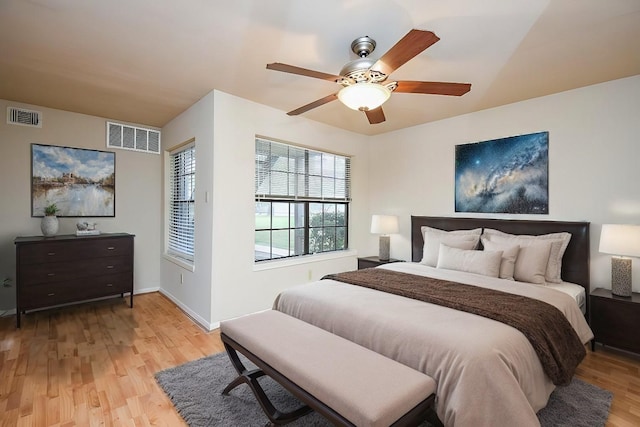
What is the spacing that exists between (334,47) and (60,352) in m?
3.48

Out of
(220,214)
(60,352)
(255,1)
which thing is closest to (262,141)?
(220,214)

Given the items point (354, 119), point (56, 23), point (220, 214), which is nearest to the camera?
point (56, 23)

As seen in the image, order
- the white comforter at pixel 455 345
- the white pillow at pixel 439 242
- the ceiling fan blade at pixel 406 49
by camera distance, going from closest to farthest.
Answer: the white comforter at pixel 455 345 < the ceiling fan blade at pixel 406 49 < the white pillow at pixel 439 242

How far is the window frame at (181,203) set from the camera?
390 cm

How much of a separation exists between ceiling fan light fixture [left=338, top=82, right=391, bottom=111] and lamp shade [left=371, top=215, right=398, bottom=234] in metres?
2.45

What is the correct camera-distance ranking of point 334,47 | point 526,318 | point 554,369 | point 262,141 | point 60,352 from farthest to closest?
1. point 262,141
2. point 60,352
3. point 334,47
4. point 526,318
5. point 554,369

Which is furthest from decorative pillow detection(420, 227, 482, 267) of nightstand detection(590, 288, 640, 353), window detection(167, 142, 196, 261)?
window detection(167, 142, 196, 261)

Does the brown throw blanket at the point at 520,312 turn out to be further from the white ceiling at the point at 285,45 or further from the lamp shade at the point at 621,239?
the white ceiling at the point at 285,45

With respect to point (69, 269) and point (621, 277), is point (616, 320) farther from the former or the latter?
point (69, 269)

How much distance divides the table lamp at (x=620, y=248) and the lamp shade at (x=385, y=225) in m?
2.21

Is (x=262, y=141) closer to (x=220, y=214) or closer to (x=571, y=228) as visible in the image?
(x=220, y=214)

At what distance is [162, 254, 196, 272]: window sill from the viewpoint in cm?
368

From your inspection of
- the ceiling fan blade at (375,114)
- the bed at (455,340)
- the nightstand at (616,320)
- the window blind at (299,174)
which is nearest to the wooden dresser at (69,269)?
the window blind at (299,174)

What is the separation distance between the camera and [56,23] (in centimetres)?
206
